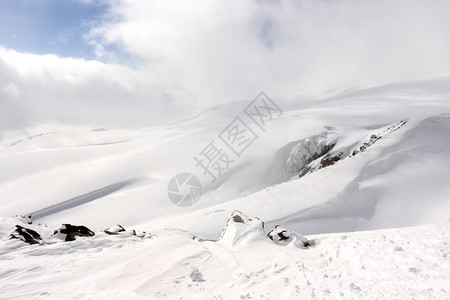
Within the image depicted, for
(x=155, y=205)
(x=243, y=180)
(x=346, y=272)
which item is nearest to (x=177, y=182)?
(x=155, y=205)

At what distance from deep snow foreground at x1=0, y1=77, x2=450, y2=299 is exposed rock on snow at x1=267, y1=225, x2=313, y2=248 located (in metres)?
0.43

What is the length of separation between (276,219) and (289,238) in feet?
18.1

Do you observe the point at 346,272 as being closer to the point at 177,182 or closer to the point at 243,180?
the point at 243,180

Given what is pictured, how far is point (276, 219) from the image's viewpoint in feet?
44.1

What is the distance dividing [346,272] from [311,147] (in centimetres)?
2575

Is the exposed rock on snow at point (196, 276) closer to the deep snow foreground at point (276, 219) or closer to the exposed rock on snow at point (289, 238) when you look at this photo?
the deep snow foreground at point (276, 219)

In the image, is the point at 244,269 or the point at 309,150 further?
the point at 309,150

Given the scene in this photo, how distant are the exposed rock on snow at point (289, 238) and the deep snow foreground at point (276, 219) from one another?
0.43 m

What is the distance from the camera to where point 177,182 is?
3325 centimetres

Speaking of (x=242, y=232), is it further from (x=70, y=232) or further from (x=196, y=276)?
(x=70, y=232)

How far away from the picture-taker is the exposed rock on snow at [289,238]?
7.48 m

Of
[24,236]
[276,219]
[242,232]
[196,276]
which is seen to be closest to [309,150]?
[276,219]

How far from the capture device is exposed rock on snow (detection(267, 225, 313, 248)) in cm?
748

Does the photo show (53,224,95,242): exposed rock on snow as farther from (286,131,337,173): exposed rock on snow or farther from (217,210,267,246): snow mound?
(286,131,337,173): exposed rock on snow
